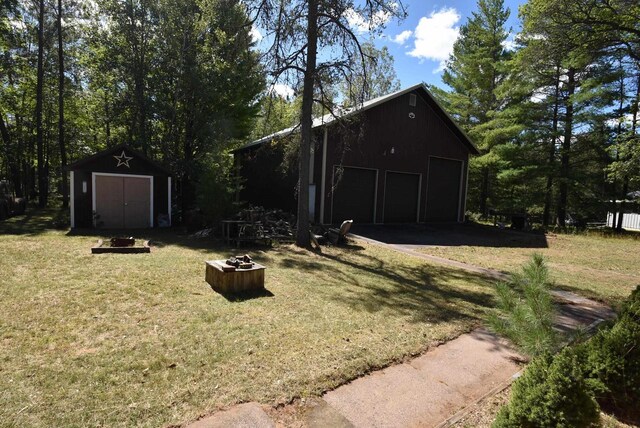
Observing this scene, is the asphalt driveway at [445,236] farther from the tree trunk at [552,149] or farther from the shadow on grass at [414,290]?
the tree trunk at [552,149]

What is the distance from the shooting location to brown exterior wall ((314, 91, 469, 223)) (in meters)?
14.5

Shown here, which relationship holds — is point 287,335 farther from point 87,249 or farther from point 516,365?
point 87,249

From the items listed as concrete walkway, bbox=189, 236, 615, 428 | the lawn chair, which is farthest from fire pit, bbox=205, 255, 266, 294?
the lawn chair

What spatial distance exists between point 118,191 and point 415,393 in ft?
44.1

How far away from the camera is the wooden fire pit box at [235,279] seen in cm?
551

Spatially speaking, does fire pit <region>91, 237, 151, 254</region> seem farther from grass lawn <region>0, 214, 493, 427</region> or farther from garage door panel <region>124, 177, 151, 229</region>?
garage door panel <region>124, 177, 151, 229</region>

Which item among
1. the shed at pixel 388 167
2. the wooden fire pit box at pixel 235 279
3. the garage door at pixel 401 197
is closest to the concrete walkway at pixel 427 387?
the wooden fire pit box at pixel 235 279

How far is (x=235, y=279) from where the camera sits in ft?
18.1

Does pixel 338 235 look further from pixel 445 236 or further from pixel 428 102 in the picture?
pixel 428 102

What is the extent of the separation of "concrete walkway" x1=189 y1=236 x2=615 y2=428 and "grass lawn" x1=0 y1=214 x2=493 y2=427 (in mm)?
155

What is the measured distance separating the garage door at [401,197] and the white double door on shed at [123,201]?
10173 millimetres

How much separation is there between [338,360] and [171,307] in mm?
2554

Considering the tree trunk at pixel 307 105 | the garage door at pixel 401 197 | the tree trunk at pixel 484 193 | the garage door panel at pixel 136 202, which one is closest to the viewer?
the tree trunk at pixel 307 105

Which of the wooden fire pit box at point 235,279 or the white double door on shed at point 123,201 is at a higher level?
the white double door on shed at point 123,201
